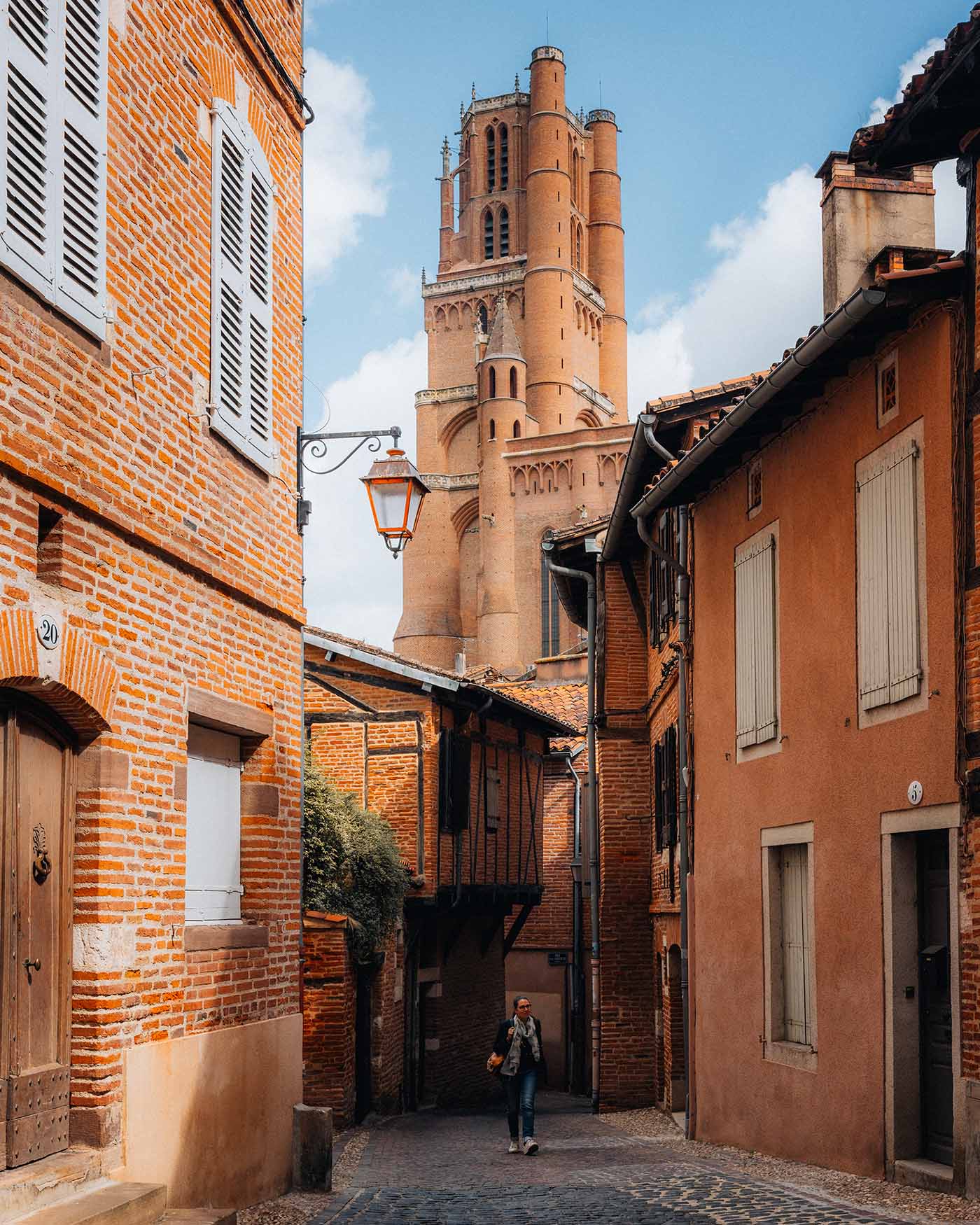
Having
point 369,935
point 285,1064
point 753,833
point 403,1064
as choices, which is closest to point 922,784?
point 753,833

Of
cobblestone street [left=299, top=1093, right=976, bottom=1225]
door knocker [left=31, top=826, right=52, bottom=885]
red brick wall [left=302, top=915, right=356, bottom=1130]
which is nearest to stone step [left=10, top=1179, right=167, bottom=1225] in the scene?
door knocker [left=31, top=826, right=52, bottom=885]

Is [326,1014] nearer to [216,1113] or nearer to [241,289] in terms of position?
[216,1113]

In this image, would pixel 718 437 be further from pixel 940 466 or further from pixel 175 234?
pixel 175 234

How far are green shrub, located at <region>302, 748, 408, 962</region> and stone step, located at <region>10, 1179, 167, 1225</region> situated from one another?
9627 millimetres

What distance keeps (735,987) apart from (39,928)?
7616 mm

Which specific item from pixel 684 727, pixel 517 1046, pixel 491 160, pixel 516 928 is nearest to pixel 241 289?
pixel 684 727

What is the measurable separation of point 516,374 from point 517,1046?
56.3 meters

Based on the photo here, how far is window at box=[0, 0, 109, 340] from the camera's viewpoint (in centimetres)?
646

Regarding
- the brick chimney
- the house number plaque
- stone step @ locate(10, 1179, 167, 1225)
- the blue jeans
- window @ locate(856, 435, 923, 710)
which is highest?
the brick chimney

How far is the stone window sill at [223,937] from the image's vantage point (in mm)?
8305

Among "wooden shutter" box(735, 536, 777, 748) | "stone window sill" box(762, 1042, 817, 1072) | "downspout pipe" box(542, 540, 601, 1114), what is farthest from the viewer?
"downspout pipe" box(542, 540, 601, 1114)

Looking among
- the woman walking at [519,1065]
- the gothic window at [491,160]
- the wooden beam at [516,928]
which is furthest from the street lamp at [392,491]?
the gothic window at [491,160]

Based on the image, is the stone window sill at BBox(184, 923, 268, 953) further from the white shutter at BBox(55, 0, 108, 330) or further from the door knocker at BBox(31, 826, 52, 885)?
the white shutter at BBox(55, 0, 108, 330)

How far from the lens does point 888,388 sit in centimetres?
998
